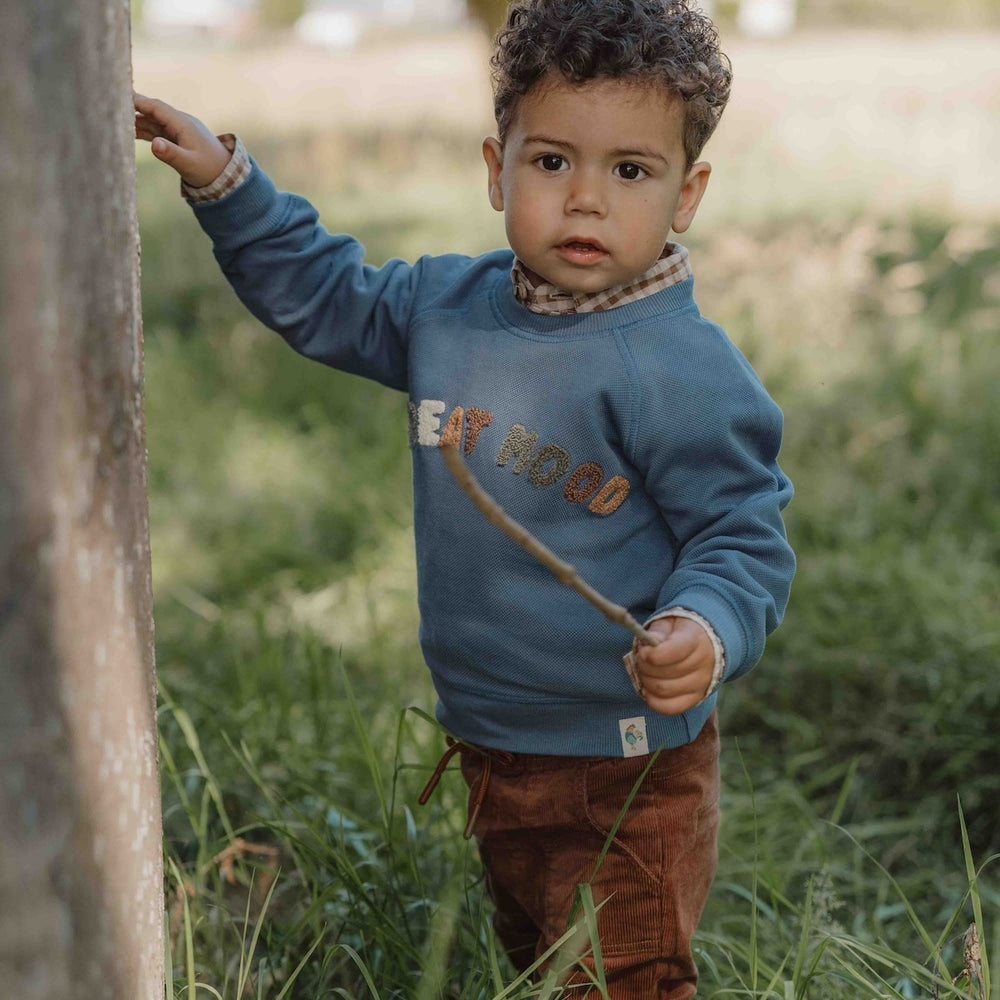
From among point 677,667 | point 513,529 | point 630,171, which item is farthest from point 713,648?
point 630,171

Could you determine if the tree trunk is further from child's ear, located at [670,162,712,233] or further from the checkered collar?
child's ear, located at [670,162,712,233]

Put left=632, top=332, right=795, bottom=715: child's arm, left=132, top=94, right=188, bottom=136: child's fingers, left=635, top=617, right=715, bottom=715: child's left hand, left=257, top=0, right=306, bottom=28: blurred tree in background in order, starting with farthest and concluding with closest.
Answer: left=257, top=0, right=306, bottom=28: blurred tree in background, left=132, top=94, right=188, bottom=136: child's fingers, left=632, top=332, right=795, bottom=715: child's arm, left=635, top=617, right=715, bottom=715: child's left hand

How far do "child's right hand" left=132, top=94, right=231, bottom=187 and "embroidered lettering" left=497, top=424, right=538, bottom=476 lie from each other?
539 millimetres

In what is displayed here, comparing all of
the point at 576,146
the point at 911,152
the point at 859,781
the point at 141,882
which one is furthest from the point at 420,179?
the point at 141,882

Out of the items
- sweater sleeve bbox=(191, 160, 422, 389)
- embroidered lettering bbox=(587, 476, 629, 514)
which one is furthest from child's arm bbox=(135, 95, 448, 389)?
embroidered lettering bbox=(587, 476, 629, 514)

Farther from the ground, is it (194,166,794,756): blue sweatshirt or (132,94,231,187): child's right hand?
(132,94,231,187): child's right hand

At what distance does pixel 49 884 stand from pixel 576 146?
995 millimetres

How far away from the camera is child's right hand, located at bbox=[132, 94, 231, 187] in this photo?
5.62ft

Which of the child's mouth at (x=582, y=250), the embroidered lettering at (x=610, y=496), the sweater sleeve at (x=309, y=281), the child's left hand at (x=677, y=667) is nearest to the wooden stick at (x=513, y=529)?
the child's left hand at (x=677, y=667)

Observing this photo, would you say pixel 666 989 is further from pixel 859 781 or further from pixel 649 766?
pixel 859 781

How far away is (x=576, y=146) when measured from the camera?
1.55 m

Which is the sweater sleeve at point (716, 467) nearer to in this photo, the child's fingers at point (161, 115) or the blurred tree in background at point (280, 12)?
the child's fingers at point (161, 115)

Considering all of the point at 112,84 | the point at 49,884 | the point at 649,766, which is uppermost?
the point at 112,84

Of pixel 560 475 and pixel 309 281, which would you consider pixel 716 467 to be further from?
pixel 309 281
